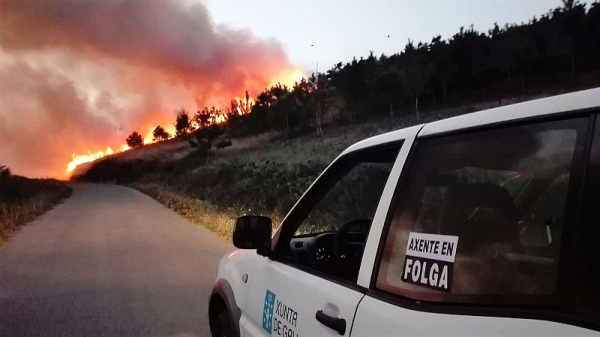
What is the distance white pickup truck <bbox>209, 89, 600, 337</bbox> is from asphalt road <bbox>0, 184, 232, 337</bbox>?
12.8ft

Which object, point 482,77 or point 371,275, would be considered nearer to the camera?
point 371,275

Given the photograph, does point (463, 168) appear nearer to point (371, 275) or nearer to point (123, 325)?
point (371, 275)

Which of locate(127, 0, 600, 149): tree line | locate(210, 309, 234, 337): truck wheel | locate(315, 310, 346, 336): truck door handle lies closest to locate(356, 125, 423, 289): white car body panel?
locate(315, 310, 346, 336): truck door handle

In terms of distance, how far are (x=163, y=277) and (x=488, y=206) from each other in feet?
23.4

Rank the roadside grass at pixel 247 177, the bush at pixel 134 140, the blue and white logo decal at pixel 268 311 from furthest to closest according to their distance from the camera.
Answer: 1. the bush at pixel 134 140
2. the roadside grass at pixel 247 177
3. the blue and white logo decal at pixel 268 311

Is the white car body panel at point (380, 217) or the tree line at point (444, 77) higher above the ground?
the tree line at point (444, 77)

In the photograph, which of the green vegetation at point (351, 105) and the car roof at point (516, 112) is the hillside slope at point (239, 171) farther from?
the car roof at point (516, 112)

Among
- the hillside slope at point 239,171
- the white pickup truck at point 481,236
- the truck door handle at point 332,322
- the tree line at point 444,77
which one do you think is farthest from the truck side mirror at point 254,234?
the tree line at point 444,77

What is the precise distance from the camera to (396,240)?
2.01 metres

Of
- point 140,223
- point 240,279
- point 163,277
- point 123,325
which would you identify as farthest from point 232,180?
point 240,279

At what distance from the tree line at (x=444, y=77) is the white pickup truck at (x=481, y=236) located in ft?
91.0

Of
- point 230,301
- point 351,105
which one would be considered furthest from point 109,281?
point 351,105

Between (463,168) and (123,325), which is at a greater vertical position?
(463,168)

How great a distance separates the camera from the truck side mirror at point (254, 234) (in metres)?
3.14
